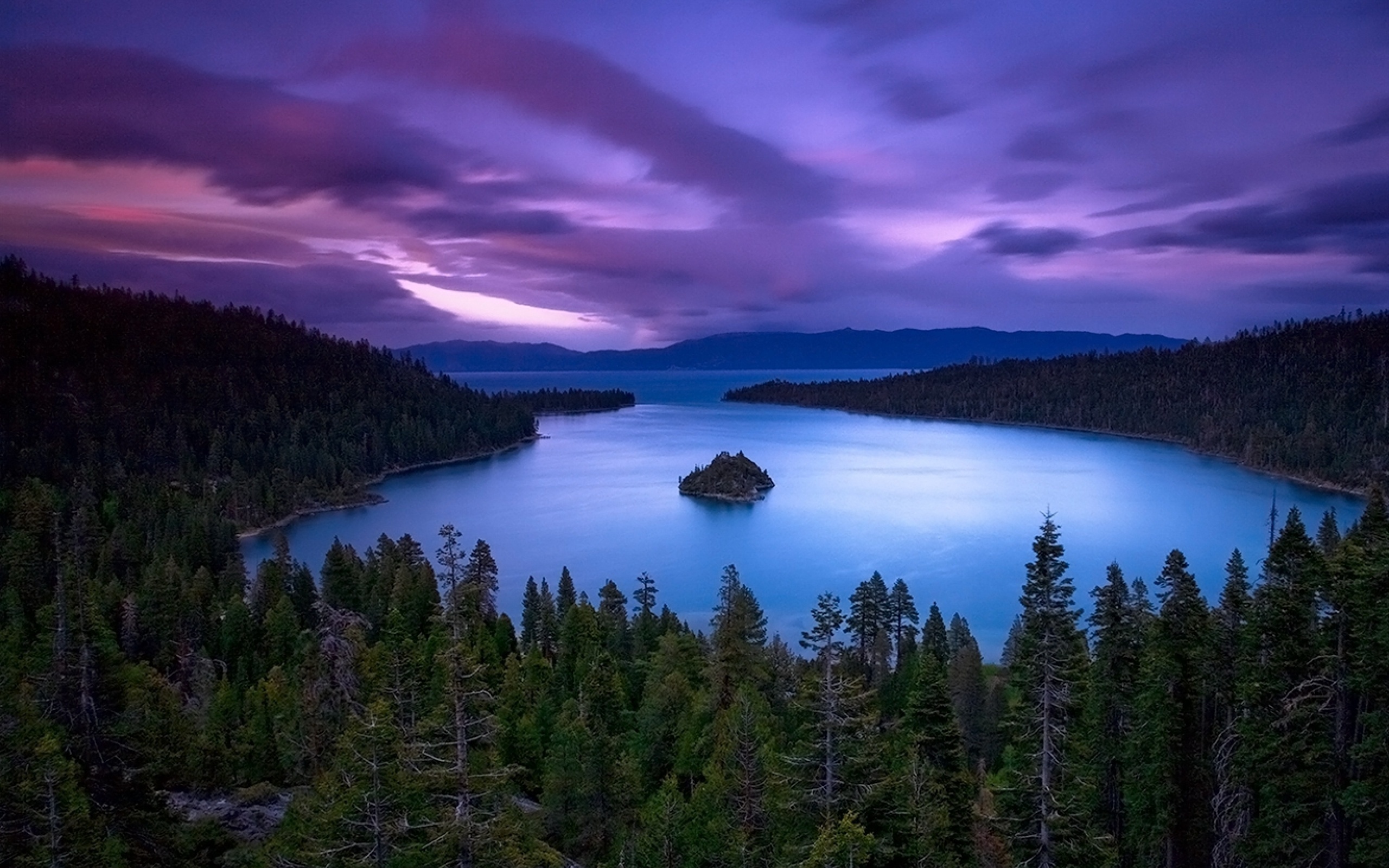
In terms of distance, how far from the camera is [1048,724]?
12094 millimetres

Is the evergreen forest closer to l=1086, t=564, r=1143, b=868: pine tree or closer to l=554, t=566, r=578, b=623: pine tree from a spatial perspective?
l=1086, t=564, r=1143, b=868: pine tree

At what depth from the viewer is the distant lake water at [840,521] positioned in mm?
66562

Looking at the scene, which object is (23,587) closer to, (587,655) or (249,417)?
(587,655)

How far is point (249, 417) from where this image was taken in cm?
14175

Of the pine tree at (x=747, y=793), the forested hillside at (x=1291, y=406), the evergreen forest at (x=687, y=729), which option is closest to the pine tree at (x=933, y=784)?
the evergreen forest at (x=687, y=729)

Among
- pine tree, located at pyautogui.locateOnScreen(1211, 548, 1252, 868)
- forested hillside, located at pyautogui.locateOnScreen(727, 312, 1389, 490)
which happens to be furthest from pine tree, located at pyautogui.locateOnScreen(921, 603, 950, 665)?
forested hillside, located at pyautogui.locateOnScreen(727, 312, 1389, 490)

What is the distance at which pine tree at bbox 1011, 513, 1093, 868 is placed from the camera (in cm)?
1211

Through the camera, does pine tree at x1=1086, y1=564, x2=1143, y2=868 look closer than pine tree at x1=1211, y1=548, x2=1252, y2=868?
No

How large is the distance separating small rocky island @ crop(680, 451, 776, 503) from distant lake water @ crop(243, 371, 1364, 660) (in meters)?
2.76

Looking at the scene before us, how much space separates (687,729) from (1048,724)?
50.1ft

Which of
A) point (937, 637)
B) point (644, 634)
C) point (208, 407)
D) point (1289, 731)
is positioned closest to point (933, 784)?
point (1289, 731)

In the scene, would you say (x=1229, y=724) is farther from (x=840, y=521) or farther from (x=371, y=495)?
(x=371, y=495)

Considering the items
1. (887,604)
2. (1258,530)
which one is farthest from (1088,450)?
(887,604)

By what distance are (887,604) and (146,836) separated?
114 feet
